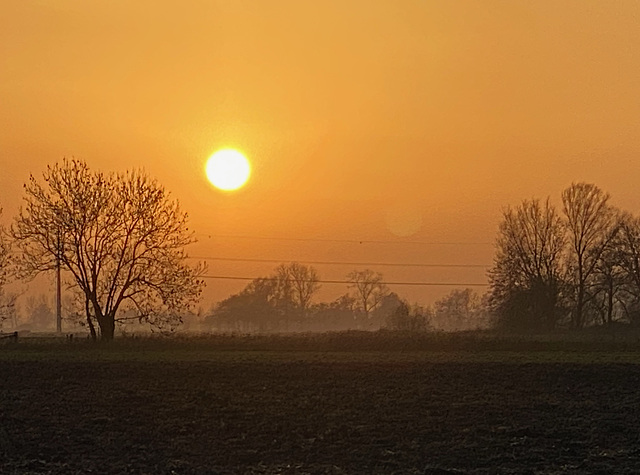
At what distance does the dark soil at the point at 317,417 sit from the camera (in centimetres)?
2505

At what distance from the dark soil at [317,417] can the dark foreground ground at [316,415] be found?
0.07m

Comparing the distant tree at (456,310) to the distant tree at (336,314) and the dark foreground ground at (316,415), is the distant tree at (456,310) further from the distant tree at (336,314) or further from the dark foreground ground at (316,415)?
the dark foreground ground at (316,415)

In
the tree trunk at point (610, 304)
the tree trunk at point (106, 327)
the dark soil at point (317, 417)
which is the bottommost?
the dark soil at point (317, 417)

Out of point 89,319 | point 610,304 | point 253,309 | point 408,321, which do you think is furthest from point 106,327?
point 253,309

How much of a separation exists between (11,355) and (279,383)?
17.2 m

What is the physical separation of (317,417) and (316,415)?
10.0 inches

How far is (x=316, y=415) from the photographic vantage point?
30391mm

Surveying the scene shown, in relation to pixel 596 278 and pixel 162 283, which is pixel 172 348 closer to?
pixel 162 283

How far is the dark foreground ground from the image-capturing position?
82.3ft

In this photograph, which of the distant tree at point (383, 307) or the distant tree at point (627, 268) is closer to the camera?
the distant tree at point (627, 268)

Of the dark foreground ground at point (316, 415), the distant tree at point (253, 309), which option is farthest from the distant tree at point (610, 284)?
the distant tree at point (253, 309)

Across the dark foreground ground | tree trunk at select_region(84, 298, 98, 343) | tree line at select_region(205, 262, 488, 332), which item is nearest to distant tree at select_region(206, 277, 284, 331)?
tree line at select_region(205, 262, 488, 332)

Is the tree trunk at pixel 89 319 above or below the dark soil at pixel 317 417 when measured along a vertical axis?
above

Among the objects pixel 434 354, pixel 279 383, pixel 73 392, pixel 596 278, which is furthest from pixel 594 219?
pixel 73 392
